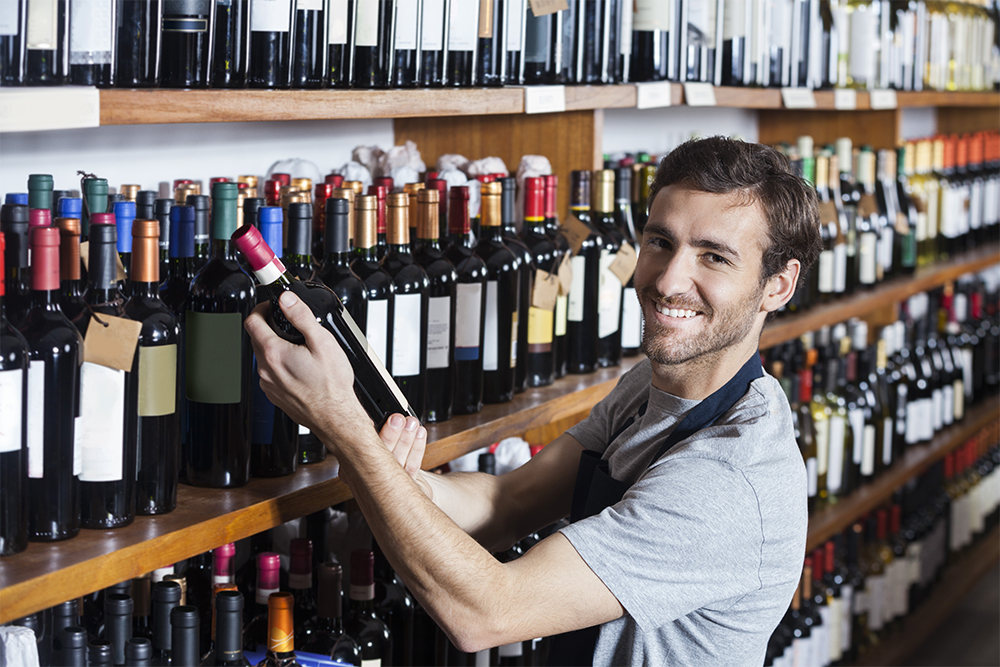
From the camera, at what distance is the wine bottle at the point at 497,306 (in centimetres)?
174

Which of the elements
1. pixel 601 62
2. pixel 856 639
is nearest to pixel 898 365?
pixel 856 639

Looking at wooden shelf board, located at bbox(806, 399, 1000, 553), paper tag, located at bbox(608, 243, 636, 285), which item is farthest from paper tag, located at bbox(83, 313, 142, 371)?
wooden shelf board, located at bbox(806, 399, 1000, 553)

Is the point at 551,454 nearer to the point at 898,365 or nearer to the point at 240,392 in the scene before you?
the point at 240,392

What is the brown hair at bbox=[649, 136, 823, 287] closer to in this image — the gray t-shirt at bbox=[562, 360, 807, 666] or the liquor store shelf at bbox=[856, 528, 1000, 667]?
the gray t-shirt at bbox=[562, 360, 807, 666]

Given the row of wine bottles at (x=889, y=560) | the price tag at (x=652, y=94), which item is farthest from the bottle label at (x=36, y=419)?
the row of wine bottles at (x=889, y=560)

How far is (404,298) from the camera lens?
1517 millimetres

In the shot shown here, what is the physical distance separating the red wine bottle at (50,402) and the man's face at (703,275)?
2.37ft

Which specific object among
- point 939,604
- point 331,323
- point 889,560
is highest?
point 331,323

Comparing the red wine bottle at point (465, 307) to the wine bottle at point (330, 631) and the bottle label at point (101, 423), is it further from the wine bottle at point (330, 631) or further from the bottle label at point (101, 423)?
the bottle label at point (101, 423)

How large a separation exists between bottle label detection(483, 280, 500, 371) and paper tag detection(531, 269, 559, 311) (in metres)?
0.11

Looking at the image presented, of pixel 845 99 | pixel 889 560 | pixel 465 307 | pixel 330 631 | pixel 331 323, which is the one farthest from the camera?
pixel 889 560

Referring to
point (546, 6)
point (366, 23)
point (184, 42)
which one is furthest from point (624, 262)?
point (184, 42)

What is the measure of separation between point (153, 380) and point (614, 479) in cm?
63

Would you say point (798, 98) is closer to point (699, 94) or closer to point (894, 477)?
point (699, 94)
